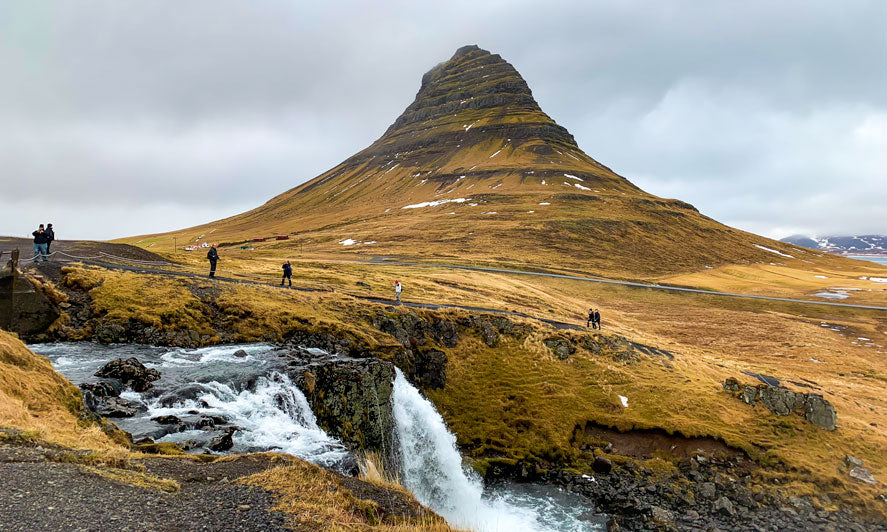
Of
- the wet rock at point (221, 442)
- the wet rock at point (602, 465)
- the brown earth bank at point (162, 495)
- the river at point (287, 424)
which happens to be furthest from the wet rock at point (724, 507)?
the wet rock at point (221, 442)

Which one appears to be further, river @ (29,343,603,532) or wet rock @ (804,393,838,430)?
wet rock @ (804,393,838,430)

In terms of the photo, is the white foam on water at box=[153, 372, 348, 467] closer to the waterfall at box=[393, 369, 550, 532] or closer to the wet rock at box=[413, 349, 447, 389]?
the waterfall at box=[393, 369, 550, 532]

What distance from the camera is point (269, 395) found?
22625 millimetres

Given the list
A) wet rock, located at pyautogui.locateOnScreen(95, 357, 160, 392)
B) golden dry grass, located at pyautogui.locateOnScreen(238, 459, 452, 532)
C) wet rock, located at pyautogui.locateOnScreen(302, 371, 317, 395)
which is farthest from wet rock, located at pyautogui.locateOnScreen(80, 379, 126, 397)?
golden dry grass, located at pyautogui.locateOnScreen(238, 459, 452, 532)

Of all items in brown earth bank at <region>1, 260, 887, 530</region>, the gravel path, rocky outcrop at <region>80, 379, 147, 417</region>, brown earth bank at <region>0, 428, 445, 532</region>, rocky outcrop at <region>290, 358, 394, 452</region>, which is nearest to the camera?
the gravel path

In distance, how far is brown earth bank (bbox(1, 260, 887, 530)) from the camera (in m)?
25.9

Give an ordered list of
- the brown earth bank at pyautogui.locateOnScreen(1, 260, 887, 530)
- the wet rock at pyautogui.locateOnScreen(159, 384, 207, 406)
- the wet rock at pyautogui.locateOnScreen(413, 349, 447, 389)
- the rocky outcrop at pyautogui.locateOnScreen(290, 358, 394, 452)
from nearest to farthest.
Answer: the wet rock at pyautogui.locateOnScreen(159, 384, 207, 406), the rocky outcrop at pyautogui.locateOnScreen(290, 358, 394, 452), the brown earth bank at pyautogui.locateOnScreen(1, 260, 887, 530), the wet rock at pyautogui.locateOnScreen(413, 349, 447, 389)

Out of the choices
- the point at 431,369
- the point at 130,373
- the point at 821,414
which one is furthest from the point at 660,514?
the point at 130,373

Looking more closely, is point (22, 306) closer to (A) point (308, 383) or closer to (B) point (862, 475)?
(A) point (308, 383)

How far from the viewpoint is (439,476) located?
27.7m

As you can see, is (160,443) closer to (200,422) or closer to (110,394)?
(200,422)

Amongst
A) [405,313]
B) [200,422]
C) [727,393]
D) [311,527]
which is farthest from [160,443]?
[727,393]

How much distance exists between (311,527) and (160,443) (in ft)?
29.4

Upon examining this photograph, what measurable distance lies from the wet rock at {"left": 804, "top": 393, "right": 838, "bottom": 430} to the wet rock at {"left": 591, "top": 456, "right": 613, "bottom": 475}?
692 inches
